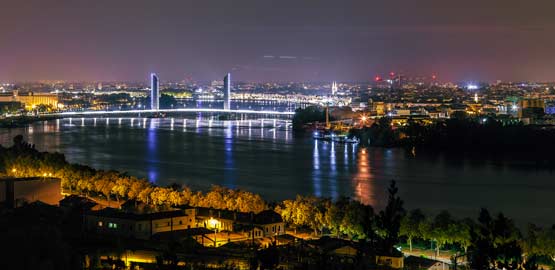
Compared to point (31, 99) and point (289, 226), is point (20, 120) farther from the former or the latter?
point (289, 226)

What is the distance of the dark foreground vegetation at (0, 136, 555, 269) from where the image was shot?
307 cm

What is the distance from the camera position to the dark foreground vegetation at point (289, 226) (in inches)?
121

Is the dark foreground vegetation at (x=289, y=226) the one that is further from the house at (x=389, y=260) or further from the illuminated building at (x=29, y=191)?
the illuminated building at (x=29, y=191)

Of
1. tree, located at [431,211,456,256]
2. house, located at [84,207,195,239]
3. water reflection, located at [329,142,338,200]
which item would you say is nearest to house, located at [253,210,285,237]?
house, located at [84,207,195,239]

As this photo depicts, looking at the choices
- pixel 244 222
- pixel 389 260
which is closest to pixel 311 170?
pixel 244 222

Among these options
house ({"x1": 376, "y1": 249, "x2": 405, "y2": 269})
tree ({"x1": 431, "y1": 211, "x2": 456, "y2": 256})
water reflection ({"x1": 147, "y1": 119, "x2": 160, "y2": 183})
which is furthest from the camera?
water reflection ({"x1": 147, "y1": 119, "x2": 160, "y2": 183})

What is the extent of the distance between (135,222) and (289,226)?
3.67 feet

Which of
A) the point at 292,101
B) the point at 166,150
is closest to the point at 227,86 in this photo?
the point at 292,101

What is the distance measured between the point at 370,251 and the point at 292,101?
2598 centimetres

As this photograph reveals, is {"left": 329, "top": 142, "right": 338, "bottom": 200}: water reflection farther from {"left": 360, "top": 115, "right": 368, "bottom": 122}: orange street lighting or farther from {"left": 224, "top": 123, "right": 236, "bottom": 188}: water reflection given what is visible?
{"left": 360, "top": 115, "right": 368, "bottom": 122}: orange street lighting

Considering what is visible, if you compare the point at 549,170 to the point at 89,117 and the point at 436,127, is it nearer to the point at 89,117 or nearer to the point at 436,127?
the point at 436,127

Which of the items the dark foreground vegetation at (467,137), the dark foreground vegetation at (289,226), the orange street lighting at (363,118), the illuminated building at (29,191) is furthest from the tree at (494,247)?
the orange street lighting at (363,118)

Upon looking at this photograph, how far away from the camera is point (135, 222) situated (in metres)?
4.57

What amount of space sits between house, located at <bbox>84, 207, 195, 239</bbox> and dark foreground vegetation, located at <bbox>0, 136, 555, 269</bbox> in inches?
4.3
